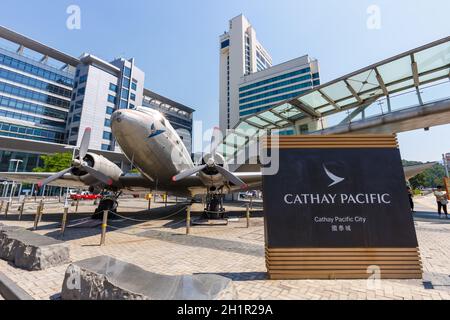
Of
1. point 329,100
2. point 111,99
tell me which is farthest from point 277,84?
point 329,100

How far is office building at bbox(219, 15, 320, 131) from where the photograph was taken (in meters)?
82.8

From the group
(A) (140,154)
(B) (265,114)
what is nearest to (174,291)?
(A) (140,154)

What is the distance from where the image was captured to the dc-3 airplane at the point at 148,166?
1195 centimetres

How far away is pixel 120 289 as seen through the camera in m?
3.24

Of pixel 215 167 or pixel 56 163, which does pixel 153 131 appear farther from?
pixel 56 163

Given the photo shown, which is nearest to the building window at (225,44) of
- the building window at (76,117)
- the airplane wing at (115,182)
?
the building window at (76,117)

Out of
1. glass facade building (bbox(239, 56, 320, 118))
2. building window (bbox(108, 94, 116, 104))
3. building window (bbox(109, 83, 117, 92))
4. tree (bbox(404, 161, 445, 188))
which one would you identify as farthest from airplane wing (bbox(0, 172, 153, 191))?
tree (bbox(404, 161, 445, 188))

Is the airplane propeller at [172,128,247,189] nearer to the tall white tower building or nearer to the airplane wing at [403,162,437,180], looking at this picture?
the airplane wing at [403,162,437,180]

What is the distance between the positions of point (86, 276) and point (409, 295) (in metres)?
6.37

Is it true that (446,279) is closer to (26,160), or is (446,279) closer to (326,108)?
(326,108)

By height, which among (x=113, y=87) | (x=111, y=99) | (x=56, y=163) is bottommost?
(x=56, y=163)

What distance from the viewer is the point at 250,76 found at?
95938mm

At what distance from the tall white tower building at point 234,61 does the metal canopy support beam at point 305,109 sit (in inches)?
2988

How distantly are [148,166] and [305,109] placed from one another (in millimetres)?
19003
